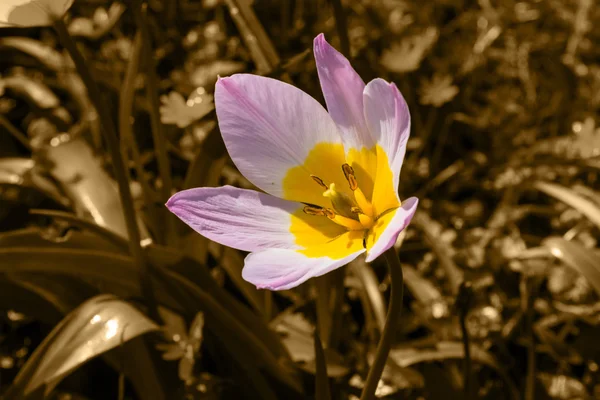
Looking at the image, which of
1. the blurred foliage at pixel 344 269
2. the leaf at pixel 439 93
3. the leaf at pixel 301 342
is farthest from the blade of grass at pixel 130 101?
the leaf at pixel 439 93

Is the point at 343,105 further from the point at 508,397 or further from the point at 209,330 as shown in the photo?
the point at 508,397

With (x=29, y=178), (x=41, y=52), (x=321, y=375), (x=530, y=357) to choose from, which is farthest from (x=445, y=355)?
(x=41, y=52)

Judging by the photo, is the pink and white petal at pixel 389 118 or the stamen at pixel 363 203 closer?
the pink and white petal at pixel 389 118

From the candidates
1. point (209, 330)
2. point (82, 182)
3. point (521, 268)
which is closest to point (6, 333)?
point (82, 182)

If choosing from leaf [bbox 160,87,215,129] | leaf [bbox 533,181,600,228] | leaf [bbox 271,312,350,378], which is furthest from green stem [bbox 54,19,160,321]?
leaf [bbox 533,181,600,228]

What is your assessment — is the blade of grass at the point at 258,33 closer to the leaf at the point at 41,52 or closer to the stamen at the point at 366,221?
the stamen at the point at 366,221

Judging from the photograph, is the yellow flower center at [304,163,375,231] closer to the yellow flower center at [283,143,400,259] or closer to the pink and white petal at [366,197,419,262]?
the yellow flower center at [283,143,400,259]

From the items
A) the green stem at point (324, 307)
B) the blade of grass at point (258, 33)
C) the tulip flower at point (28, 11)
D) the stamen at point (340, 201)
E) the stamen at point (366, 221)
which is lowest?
the green stem at point (324, 307)
